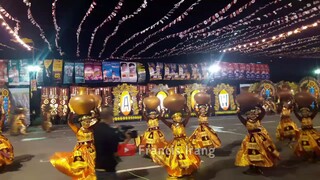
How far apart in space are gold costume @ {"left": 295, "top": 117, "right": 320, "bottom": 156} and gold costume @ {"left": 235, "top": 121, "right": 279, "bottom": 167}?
1240 mm

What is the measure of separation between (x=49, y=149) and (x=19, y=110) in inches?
131

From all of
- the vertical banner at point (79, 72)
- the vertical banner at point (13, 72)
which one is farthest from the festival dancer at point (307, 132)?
the vertical banner at point (13, 72)

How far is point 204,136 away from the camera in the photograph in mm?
9047

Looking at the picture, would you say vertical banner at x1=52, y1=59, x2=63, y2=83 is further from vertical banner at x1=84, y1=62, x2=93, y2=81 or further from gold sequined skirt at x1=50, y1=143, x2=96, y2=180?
gold sequined skirt at x1=50, y1=143, x2=96, y2=180

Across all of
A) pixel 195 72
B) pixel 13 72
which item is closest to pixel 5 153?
pixel 13 72

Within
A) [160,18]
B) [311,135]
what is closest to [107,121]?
[311,135]

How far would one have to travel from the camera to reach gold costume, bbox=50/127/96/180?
17.2 ft

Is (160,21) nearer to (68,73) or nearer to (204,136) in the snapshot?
(204,136)

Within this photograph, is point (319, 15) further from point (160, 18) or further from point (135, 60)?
point (135, 60)

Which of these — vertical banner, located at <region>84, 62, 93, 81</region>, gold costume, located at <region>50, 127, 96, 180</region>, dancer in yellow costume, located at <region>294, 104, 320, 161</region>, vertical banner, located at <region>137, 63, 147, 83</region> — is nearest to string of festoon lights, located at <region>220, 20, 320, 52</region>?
dancer in yellow costume, located at <region>294, 104, 320, 161</region>

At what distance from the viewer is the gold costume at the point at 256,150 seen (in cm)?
643

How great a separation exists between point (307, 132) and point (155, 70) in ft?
48.4

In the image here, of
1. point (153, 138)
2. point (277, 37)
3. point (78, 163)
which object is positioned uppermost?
point (277, 37)

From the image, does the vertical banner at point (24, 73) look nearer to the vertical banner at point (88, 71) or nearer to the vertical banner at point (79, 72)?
the vertical banner at point (79, 72)
